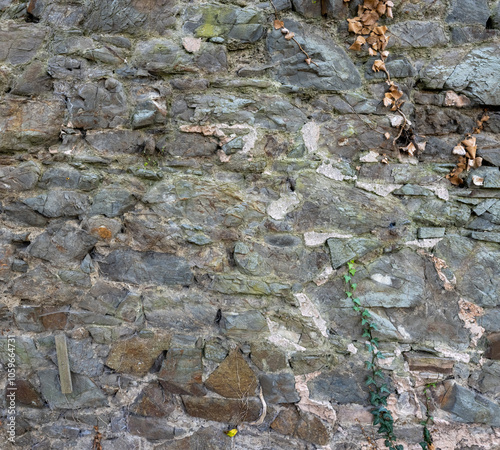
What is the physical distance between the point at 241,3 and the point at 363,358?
77.3 inches

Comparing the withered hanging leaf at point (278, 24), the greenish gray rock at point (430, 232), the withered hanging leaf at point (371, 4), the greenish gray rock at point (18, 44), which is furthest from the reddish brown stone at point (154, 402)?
the withered hanging leaf at point (371, 4)

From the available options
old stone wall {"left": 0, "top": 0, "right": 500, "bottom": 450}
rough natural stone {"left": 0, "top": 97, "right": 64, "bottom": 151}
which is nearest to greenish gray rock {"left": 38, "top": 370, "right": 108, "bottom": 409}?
old stone wall {"left": 0, "top": 0, "right": 500, "bottom": 450}

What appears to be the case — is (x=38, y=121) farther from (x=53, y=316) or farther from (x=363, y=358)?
(x=363, y=358)

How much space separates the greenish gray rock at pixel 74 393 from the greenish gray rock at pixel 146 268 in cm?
58

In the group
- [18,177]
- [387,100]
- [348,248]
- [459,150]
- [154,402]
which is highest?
[387,100]

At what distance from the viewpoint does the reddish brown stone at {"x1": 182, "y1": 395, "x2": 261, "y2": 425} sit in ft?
5.88

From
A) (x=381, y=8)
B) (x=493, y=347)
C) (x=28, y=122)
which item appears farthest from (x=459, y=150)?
(x=28, y=122)

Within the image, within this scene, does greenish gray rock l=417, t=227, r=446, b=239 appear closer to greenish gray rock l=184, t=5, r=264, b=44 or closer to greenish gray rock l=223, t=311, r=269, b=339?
greenish gray rock l=223, t=311, r=269, b=339

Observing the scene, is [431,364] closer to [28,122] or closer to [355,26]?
[355,26]

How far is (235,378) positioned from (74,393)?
87 cm

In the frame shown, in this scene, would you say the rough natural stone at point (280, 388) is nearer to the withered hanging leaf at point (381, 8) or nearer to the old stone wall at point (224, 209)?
the old stone wall at point (224, 209)

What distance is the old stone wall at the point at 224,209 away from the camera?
178 centimetres

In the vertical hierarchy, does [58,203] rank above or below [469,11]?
below

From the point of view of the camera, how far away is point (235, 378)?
70.6 inches
